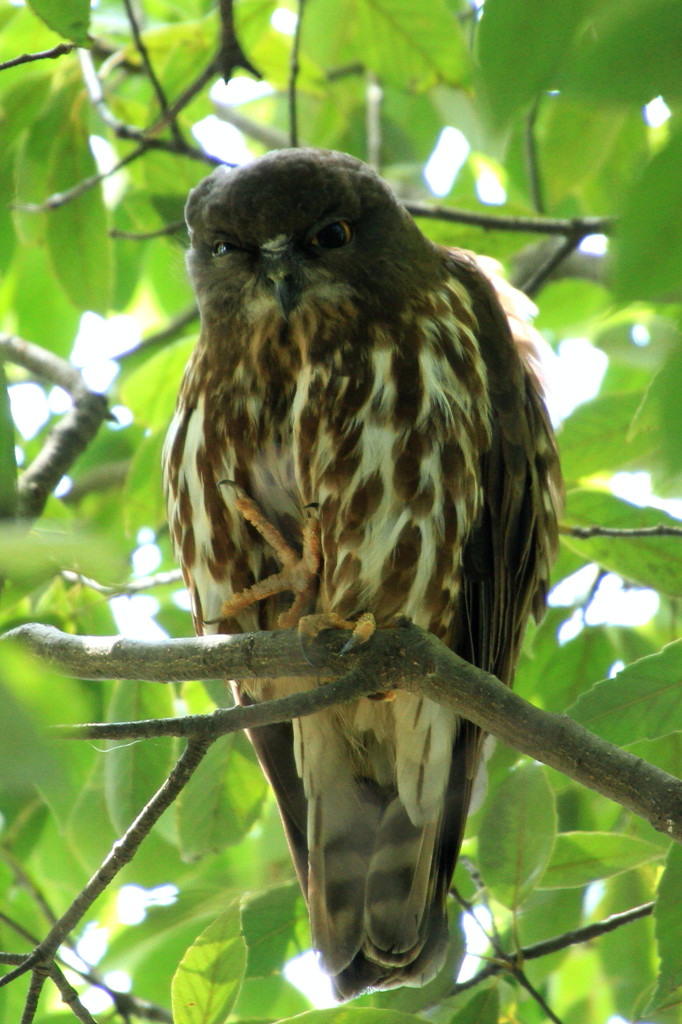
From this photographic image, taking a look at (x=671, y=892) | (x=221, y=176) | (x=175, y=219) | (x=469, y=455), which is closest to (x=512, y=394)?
(x=469, y=455)

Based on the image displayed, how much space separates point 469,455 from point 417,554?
322mm

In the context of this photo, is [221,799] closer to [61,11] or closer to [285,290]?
[285,290]

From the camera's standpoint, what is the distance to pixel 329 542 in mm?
2955

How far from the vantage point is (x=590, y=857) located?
9.12 ft

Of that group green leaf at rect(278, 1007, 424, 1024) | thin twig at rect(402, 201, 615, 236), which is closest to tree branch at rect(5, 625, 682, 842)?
green leaf at rect(278, 1007, 424, 1024)

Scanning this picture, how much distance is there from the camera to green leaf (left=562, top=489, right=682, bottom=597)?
2938 mm

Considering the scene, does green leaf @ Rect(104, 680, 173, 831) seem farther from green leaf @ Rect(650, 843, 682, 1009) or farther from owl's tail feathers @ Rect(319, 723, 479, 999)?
green leaf @ Rect(650, 843, 682, 1009)

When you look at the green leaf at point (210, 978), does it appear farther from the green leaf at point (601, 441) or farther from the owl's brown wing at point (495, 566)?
the green leaf at point (601, 441)

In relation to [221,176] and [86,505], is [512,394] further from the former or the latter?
[86,505]

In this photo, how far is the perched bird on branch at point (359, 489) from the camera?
2.95m

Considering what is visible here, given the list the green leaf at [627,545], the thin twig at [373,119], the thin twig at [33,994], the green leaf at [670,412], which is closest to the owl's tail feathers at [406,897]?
the green leaf at [627,545]

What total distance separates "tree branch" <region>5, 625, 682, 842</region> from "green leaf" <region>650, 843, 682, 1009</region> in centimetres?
33

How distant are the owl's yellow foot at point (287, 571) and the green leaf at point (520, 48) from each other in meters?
1.99

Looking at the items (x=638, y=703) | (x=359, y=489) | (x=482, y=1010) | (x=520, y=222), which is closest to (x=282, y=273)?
(x=359, y=489)
